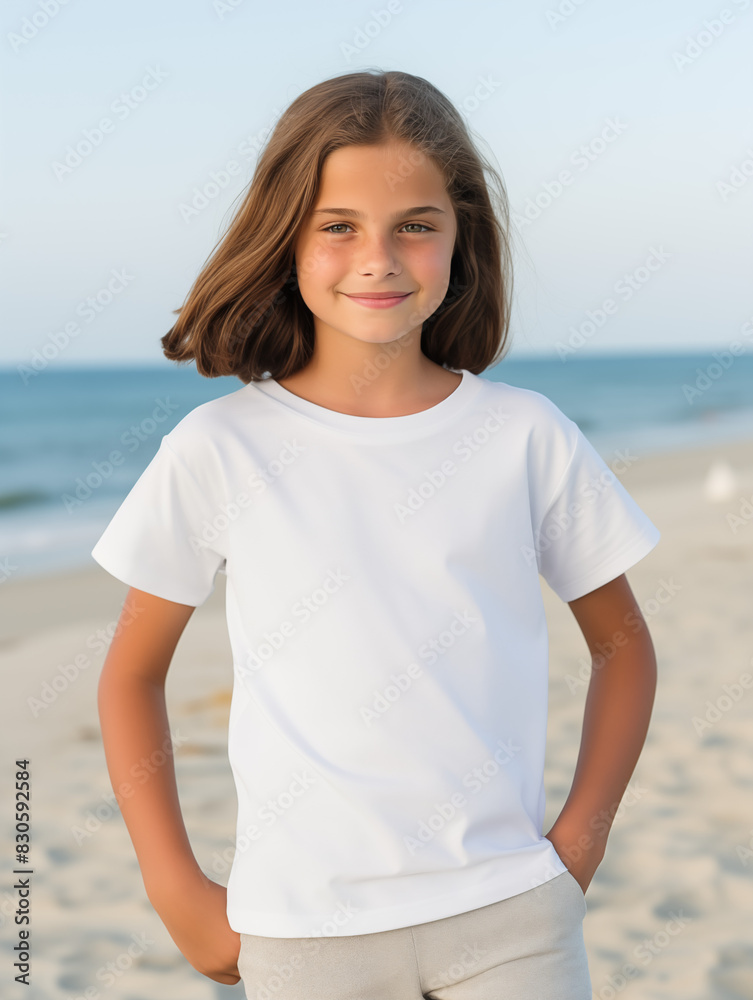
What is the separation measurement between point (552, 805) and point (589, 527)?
2.55m

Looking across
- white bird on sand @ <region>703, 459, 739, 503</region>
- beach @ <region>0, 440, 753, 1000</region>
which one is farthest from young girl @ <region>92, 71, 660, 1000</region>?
white bird on sand @ <region>703, 459, 739, 503</region>

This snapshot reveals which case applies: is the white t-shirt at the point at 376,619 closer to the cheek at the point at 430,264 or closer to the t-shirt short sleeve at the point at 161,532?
the t-shirt short sleeve at the point at 161,532

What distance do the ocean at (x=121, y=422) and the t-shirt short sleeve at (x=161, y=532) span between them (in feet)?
10.8

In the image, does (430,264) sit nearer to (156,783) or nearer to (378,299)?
(378,299)

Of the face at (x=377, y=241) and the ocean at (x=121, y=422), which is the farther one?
the ocean at (x=121, y=422)

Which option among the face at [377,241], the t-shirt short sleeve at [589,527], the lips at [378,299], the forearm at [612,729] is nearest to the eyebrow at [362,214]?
the face at [377,241]

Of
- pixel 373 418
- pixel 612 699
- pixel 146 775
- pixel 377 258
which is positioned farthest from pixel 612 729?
pixel 377 258

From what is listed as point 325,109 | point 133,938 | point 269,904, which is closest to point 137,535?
point 269,904

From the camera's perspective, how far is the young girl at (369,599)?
4.85 ft

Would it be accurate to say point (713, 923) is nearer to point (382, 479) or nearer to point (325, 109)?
point (382, 479)

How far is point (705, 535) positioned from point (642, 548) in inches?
303

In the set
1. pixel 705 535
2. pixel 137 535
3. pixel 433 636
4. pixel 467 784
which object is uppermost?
pixel 137 535

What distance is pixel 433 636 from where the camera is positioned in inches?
61.4

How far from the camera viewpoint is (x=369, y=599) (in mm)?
1561
